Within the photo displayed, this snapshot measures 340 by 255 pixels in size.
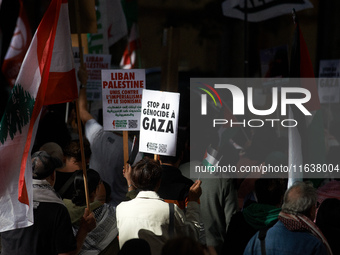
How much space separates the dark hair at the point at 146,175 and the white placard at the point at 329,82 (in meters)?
5.11

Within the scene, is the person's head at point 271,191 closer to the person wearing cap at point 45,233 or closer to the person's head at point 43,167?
the person wearing cap at point 45,233

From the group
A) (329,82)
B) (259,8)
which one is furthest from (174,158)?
(329,82)

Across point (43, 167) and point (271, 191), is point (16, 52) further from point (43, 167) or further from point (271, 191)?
point (271, 191)

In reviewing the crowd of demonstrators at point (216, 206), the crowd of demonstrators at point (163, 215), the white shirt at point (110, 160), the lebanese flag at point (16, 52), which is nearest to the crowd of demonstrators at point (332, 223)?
the crowd of demonstrators at point (163, 215)

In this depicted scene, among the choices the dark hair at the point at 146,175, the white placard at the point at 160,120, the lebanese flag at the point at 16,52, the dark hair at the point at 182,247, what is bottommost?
the dark hair at the point at 182,247

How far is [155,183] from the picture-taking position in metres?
3.96

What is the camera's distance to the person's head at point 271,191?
410 cm

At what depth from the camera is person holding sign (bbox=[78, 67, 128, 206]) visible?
5234mm

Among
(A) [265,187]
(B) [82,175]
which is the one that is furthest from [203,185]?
(B) [82,175]

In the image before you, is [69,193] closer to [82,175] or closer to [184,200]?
[82,175]

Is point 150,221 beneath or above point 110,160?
beneath

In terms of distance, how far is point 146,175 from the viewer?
12.9 feet

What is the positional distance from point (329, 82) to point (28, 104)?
18.6ft

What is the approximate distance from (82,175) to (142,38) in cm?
942
